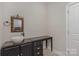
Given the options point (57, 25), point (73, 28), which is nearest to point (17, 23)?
point (57, 25)

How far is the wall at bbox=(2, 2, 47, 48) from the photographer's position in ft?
6.28

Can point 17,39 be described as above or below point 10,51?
above

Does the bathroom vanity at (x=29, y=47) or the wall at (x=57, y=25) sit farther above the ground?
the wall at (x=57, y=25)

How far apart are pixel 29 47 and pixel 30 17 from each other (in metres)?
0.48

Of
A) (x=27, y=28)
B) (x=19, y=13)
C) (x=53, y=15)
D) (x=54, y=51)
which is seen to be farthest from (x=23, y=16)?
(x=54, y=51)

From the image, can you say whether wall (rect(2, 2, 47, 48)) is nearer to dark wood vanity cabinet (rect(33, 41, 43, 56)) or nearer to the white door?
dark wood vanity cabinet (rect(33, 41, 43, 56))

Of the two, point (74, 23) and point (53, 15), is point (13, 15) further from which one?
point (74, 23)

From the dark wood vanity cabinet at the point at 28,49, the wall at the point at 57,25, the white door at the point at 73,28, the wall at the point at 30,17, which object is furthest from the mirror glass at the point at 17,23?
the white door at the point at 73,28

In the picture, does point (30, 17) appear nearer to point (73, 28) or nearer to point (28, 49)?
point (28, 49)

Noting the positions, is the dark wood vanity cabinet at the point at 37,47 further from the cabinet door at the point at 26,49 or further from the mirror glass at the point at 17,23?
the mirror glass at the point at 17,23

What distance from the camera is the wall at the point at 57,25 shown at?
1974 mm

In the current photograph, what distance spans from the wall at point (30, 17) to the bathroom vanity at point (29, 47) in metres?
0.08

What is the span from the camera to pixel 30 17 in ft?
6.57

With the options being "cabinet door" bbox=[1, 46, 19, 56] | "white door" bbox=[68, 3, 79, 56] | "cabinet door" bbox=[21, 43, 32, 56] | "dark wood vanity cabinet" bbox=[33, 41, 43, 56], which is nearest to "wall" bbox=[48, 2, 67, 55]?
"white door" bbox=[68, 3, 79, 56]
